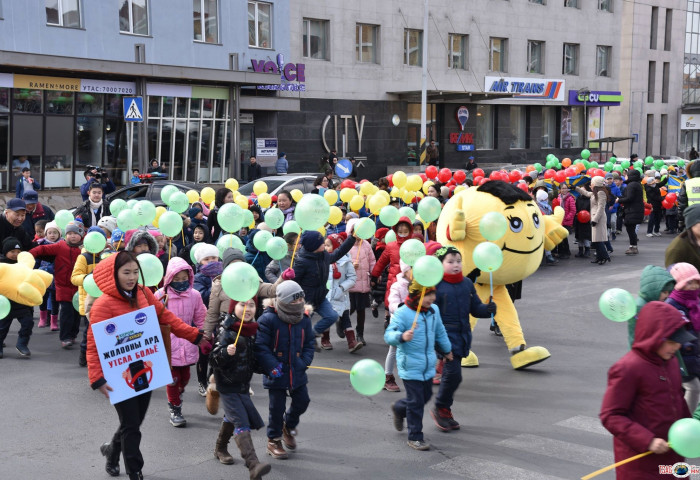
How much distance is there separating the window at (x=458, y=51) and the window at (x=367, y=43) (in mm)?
4522

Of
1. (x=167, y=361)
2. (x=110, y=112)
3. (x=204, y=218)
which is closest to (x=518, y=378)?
(x=167, y=361)

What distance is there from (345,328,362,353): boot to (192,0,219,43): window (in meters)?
19.5

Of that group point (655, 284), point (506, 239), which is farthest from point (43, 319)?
point (655, 284)

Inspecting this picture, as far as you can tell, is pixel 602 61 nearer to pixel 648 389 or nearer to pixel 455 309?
pixel 455 309

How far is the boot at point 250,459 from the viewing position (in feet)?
19.0

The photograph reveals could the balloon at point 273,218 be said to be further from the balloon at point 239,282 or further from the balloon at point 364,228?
the balloon at point 239,282

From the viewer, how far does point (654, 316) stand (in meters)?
4.29

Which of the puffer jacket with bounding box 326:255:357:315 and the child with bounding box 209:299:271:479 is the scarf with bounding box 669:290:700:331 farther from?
the puffer jacket with bounding box 326:255:357:315

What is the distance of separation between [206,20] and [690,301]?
23.7 meters

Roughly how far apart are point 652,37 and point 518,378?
4834 centimetres

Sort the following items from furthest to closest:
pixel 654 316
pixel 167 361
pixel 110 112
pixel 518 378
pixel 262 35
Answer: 1. pixel 262 35
2. pixel 110 112
3. pixel 518 378
4. pixel 167 361
5. pixel 654 316

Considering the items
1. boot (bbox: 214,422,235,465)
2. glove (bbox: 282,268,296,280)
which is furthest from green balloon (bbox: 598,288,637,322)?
glove (bbox: 282,268,296,280)

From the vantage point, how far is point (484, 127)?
41062mm

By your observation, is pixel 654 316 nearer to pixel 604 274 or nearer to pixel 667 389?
pixel 667 389
